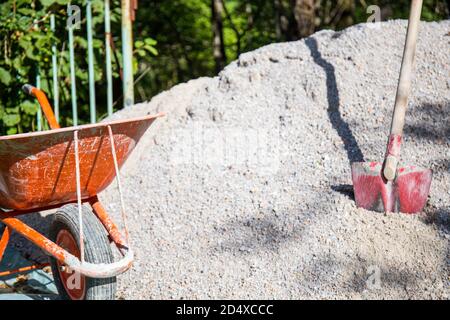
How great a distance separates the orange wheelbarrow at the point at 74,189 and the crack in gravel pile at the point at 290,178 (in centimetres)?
44

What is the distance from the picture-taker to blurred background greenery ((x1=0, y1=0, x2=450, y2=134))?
4766 mm

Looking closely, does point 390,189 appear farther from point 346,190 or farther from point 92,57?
point 92,57

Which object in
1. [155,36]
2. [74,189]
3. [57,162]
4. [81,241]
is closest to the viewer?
[81,241]

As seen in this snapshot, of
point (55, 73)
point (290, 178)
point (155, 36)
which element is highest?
point (155, 36)

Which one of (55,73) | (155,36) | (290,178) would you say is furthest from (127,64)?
(155,36)

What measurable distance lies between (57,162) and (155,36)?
503cm

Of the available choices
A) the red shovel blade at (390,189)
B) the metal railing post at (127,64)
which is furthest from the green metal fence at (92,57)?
the red shovel blade at (390,189)

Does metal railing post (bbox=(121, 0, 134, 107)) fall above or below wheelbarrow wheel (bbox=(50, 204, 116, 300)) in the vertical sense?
above

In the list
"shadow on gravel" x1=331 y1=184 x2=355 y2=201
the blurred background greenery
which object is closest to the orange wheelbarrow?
"shadow on gravel" x1=331 y1=184 x2=355 y2=201

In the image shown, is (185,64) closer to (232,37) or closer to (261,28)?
(232,37)

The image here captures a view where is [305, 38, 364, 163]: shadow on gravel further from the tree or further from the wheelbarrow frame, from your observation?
the tree

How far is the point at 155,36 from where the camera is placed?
7637 mm

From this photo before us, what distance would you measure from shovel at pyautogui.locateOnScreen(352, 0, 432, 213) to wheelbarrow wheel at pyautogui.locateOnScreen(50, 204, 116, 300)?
52.5 inches

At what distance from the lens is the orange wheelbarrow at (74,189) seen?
8.86 feet
